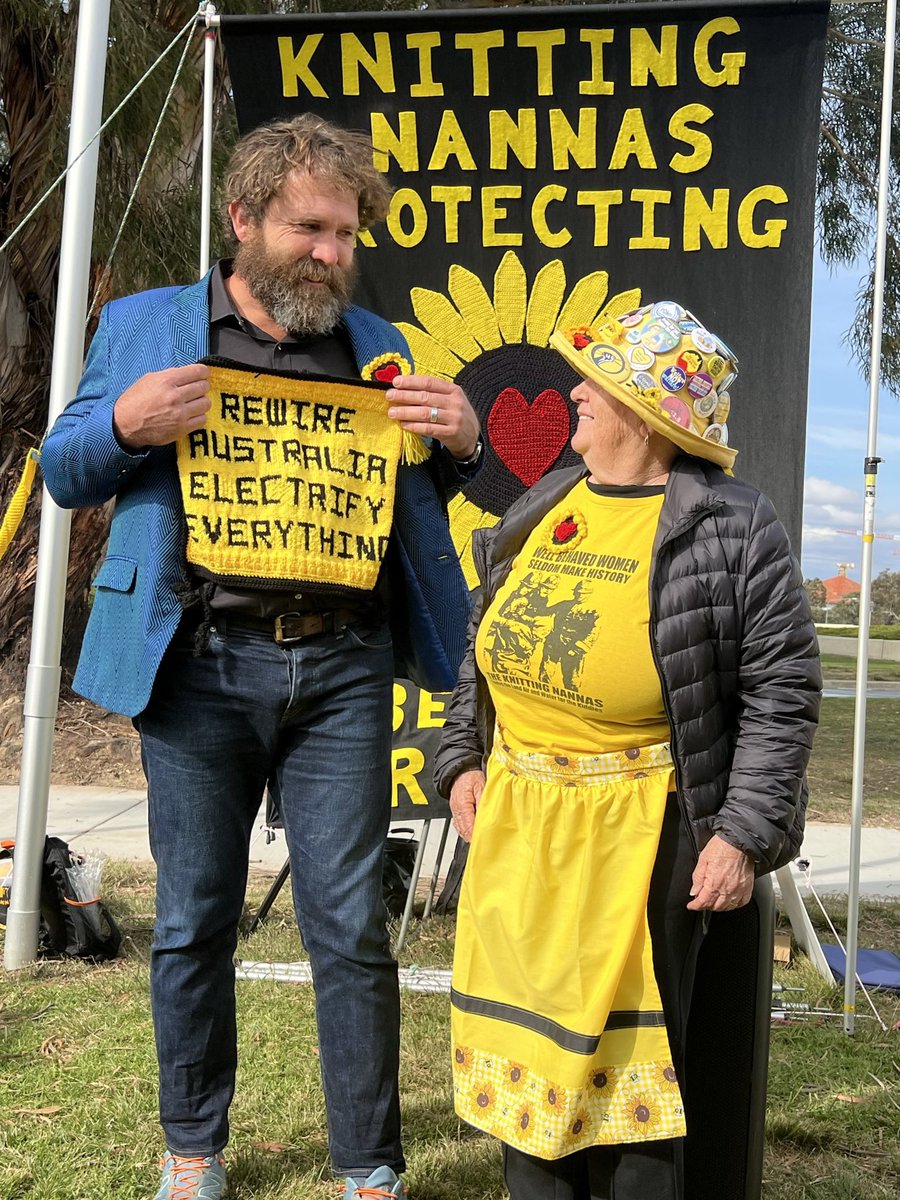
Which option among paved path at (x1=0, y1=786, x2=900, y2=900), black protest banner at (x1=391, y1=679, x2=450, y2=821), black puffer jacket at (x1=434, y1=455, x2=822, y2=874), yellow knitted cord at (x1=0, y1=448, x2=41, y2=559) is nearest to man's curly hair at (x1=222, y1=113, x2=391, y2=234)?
black puffer jacket at (x1=434, y1=455, x2=822, y2=874)

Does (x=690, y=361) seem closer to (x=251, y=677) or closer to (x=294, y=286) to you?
(x=294, y=286)

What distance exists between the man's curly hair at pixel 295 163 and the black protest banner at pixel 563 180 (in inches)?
66.0

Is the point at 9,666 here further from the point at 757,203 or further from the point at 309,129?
the point at 309,129

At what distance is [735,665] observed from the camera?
6.36 ft

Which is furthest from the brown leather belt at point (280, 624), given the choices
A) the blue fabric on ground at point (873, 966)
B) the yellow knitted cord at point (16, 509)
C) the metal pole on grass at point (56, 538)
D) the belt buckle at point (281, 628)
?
the blue fabric on ground at point (873, 966)

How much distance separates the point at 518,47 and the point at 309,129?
72.9 inches

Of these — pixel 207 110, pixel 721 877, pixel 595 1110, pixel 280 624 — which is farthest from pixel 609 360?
pixel 207 110

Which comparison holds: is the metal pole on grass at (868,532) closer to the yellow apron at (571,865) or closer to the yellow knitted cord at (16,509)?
the yellow apron at (571,865)

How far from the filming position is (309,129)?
2.24 metres

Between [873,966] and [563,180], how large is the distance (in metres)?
2.70

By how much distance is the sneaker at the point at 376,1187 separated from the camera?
223cm

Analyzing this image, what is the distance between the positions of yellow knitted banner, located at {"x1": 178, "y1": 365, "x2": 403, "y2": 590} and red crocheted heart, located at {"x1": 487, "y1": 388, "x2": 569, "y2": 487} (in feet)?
5.52

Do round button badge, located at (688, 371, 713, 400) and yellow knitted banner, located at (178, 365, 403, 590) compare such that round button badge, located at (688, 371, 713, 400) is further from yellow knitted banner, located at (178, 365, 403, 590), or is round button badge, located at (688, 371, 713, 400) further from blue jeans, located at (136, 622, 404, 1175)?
blue jeans, located at (136, 622, 404, 1175)

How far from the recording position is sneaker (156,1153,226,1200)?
7.48 feet
